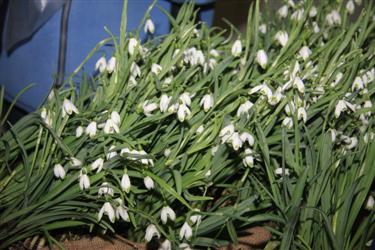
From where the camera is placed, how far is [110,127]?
95cm

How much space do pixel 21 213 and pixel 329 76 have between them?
680 mm

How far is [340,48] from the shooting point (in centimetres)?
114

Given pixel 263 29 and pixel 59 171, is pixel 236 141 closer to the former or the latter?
pixel 59 171

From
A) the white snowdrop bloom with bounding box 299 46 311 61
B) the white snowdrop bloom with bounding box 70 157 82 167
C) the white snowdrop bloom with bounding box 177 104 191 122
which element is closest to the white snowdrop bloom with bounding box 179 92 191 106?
the white snowdrop bloom with bounding box 177 104 191 122

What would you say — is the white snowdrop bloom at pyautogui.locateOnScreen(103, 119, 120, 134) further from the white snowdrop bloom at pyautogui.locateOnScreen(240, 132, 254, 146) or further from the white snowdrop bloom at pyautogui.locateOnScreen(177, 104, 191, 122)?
the white snowdrop bloom at pyautogui.locateOnScreen(240, 132, 254, 146)

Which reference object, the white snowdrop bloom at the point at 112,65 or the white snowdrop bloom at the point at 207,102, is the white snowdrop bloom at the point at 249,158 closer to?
the white snowdrop bloom at the point at 207,102

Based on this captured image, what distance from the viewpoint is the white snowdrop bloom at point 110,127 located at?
0.94m

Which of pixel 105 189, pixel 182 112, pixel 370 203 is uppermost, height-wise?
pixel 182 112

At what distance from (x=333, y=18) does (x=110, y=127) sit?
703 mm

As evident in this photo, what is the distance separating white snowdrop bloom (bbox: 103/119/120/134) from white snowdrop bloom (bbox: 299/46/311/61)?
0.46 meters

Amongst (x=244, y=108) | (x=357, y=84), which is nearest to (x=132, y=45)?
(x=244, y=108)

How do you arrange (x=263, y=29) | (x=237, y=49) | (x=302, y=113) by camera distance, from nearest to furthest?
(x=302, y=113) < (x=237, y=49) < (x=263, y=29)

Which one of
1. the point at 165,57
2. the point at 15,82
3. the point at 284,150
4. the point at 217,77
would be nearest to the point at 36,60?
the point at 15,82

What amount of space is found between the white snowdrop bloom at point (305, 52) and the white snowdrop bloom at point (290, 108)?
0.57 ft
